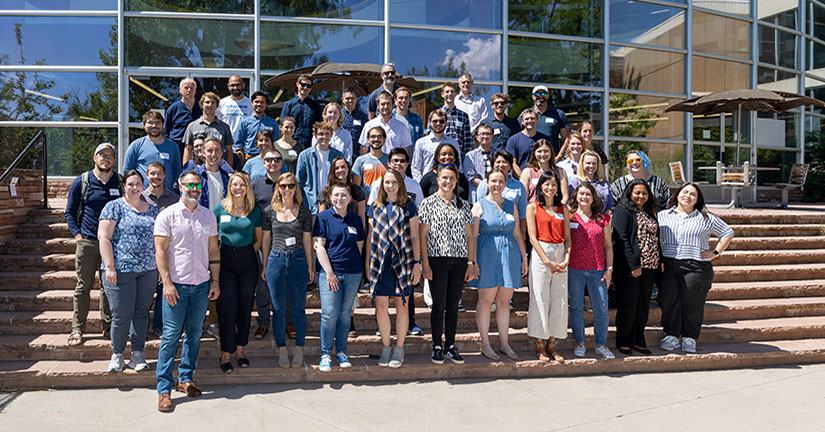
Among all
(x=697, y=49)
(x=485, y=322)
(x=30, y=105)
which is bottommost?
(x=485, y=322)

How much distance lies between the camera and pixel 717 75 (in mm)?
15766

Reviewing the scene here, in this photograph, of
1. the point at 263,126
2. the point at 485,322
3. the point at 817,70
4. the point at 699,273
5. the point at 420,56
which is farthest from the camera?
the point at 817,70

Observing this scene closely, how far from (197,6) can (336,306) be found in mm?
9593

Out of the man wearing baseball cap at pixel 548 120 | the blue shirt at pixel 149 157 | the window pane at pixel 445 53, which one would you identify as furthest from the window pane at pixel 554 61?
the blue shirt at pixel 149 157

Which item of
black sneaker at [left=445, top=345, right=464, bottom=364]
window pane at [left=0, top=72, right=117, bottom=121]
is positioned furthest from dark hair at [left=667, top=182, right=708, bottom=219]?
window pane at [left=0, top=72, right=117, bottom=121]

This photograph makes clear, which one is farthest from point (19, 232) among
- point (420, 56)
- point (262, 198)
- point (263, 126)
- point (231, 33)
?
point (420, 56)

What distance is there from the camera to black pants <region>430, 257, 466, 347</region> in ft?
17.9

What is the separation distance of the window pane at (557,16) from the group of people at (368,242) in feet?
26.1

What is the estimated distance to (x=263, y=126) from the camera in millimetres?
7191

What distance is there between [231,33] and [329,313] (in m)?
9.04

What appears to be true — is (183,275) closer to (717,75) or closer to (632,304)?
(632,304)

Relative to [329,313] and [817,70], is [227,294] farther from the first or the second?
[817,70]

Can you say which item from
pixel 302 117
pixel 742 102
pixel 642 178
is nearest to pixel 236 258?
pixel 302 117

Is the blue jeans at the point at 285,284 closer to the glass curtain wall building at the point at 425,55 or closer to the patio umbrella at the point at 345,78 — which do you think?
the patio umbrella at the point at 345,78
